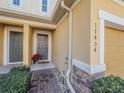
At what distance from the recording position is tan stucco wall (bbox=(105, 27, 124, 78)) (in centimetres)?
336

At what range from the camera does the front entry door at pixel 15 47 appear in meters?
7.76

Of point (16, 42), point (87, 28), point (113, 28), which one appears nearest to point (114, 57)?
point (113, 28)

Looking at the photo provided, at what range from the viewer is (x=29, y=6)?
7.28 metres

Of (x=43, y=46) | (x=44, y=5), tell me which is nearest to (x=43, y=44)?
(x=43, y=46)

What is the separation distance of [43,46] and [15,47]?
216 cm

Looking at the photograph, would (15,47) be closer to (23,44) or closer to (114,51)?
(23,44)

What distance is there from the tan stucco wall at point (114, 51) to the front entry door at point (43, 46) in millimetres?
6202

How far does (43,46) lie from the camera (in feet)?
29.7

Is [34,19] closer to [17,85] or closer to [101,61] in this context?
[17,85]

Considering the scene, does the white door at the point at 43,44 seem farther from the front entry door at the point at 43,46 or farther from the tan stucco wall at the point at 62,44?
the tan stucco wall at the point at 62,44

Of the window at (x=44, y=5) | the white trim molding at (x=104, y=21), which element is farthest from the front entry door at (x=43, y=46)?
the white trim molding at (x=104, y=21)

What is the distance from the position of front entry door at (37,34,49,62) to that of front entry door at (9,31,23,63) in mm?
1458

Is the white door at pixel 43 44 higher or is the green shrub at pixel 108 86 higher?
the white door at pixel 43 44

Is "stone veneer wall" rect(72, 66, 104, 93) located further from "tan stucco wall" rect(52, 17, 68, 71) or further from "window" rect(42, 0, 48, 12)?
"window" rect(42, 0, 48, 12)
